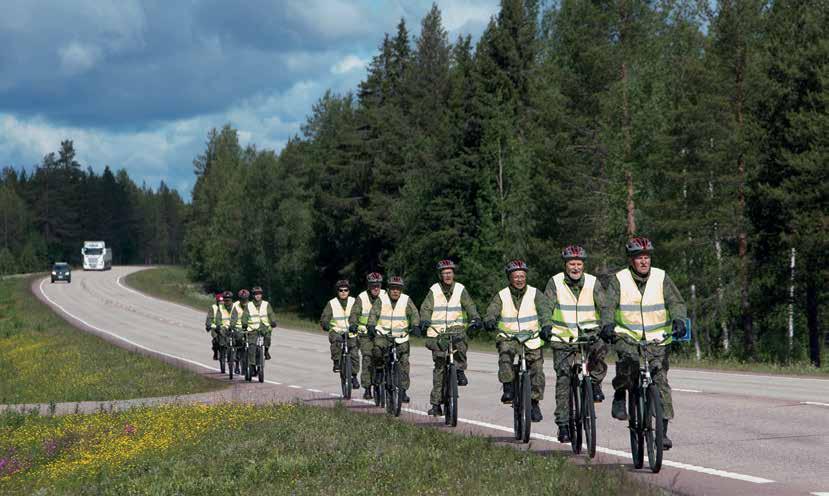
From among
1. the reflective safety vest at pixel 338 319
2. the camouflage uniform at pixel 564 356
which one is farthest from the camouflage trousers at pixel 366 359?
the camouflage uniform at pixel 564 356

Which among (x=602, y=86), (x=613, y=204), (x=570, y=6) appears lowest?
(x=613, y=204)

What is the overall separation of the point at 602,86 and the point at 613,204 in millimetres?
5304

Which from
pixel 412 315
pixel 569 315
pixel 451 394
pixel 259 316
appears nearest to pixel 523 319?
pixel 569 315

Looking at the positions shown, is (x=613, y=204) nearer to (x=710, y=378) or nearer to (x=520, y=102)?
(x=520, y=102)

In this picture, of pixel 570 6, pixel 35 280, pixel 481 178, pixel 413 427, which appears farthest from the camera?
pixel 35 280

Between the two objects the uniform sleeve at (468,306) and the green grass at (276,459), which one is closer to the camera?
the green grass at (276,459)

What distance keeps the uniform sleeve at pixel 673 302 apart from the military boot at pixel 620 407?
0.94 meters

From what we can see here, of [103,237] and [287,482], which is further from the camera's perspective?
[103,237]

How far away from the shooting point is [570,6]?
47.4 meters

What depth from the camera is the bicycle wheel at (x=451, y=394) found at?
14.0 metres

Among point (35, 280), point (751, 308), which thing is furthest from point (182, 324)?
point (35, 280)

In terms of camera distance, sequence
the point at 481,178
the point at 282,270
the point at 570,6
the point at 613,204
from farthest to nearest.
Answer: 1. the point at 282,270
2. the point at 481,178
3. the point at 570,6
4. the point at 613,204

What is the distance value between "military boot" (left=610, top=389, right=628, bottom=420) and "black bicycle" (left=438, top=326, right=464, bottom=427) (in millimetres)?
3958

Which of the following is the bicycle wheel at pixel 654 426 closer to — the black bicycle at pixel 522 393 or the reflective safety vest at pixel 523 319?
the black bicycle at pixel 522 393
